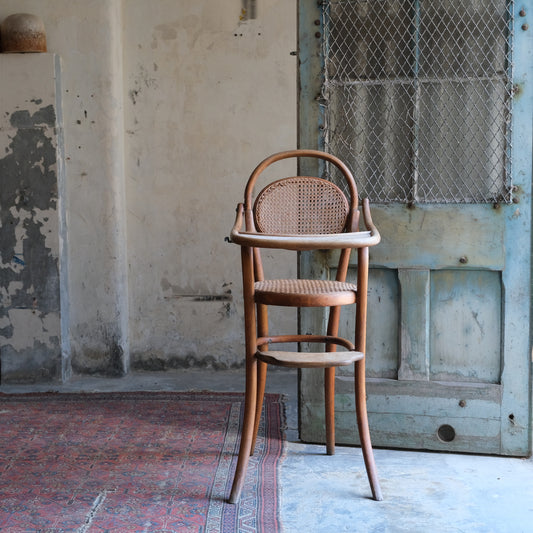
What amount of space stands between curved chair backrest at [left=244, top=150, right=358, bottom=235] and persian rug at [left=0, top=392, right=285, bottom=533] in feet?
2.93

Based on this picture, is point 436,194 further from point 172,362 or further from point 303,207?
point 172,362

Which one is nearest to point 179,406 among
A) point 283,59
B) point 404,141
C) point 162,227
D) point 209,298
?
point 209,298

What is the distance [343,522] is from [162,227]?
248cm

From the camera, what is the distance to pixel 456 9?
268 cm

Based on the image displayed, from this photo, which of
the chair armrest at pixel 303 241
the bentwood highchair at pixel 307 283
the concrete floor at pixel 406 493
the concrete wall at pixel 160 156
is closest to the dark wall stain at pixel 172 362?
the concrete wall at pixel 160 156

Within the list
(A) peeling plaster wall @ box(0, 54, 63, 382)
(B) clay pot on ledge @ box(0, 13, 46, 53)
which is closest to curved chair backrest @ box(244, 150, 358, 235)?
(A) peeling plaster wall @ box(0, 54, 63, 382)

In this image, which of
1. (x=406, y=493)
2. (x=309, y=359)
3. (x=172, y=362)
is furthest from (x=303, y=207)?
(x=172, y=362)

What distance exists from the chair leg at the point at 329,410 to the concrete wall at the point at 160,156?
1.54 metres

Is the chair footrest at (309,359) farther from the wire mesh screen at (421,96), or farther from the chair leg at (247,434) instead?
the wire mesh screen at (421,96)

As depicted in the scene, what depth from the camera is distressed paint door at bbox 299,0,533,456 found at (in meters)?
2.67

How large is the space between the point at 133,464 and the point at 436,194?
1560 millimetres

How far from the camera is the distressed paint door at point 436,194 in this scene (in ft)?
8.77

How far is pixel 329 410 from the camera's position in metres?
2.71

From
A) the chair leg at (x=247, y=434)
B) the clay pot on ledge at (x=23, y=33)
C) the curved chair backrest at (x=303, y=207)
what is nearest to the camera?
the chair leg at (x=247, y=434)
